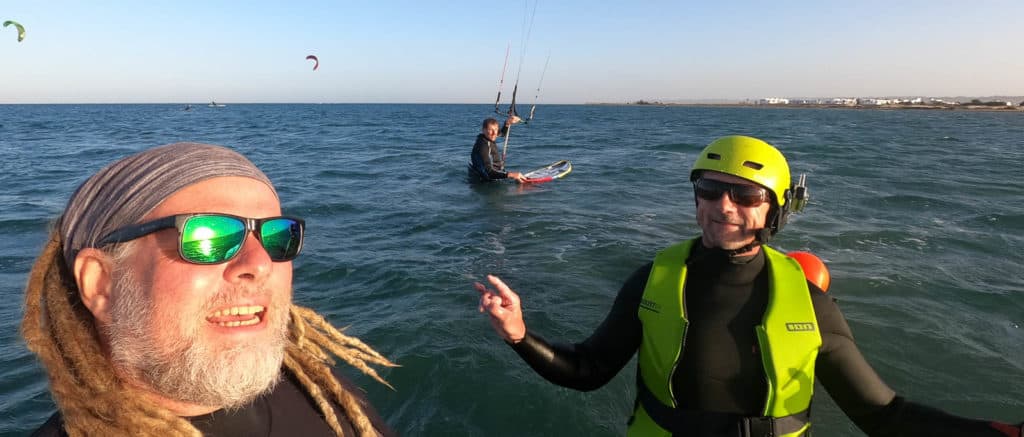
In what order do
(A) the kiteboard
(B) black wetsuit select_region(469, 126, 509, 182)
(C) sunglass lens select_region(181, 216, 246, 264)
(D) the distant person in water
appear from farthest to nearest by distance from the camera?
(A) the kiteboard
(B) black wetsuit select_region(469, 126, 509, 182)
(D) the distant person in water
(C) sunglass lens select_region(181, 216, 246, 264)

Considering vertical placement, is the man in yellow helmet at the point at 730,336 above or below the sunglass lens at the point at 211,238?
below

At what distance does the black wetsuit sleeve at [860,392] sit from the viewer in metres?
2.36

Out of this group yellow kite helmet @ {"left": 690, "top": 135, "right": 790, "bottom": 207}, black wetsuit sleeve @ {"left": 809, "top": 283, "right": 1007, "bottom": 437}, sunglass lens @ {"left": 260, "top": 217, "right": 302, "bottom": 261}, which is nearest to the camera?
sunglass lens @ {"left": 260, "top": 217, "right": 302, "bottom": 261}

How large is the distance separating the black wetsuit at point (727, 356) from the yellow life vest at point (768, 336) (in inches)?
2.5

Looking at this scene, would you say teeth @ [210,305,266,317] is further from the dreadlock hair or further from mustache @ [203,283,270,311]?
the dreadlock hair

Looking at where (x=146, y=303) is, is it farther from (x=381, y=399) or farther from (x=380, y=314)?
(x=380, y=314)

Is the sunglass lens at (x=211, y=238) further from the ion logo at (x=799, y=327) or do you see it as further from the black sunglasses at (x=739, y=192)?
the ion logo at (x=799, y=327)

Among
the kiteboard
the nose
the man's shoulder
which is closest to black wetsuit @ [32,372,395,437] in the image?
the man's shoulder

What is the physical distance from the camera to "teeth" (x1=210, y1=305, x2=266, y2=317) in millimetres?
1575

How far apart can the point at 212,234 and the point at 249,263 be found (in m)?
0.14

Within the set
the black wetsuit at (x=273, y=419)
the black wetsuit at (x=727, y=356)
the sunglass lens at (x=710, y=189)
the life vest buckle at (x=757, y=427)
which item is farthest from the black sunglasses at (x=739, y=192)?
the black wetsuit at (x=273, y=419)

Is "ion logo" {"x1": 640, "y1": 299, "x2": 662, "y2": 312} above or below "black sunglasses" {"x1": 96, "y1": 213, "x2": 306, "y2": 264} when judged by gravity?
below

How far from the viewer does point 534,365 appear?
2900 millimetres

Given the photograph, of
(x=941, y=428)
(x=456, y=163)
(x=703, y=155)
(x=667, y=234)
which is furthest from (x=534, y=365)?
(x=456, y=163)
